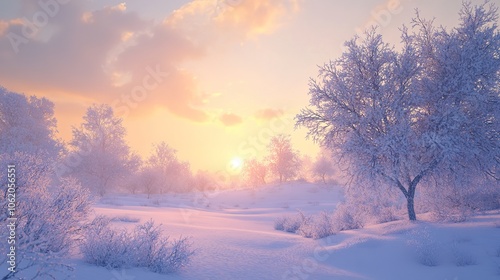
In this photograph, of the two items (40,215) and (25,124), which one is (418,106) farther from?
(25,124)

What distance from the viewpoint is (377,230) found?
11.5m

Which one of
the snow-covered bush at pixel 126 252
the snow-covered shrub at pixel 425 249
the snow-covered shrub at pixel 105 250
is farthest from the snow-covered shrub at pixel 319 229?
the snow-covered shrub at pixel 105 250

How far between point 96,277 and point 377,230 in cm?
992

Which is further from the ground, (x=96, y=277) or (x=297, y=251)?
(x=96, y=277)

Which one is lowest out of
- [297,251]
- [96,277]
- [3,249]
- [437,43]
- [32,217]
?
[297,251]

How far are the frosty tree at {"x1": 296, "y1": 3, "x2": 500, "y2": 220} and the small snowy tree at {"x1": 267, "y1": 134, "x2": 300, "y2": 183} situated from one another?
47.5m

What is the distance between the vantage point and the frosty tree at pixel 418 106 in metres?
11.2

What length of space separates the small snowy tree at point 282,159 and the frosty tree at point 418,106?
1870 inches

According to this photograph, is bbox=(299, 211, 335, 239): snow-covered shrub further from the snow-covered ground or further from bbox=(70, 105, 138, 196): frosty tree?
bbox=(70, 105, 138, 196): frosty tree

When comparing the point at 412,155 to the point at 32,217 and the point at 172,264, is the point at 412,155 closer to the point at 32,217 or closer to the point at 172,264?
the point at 172,264

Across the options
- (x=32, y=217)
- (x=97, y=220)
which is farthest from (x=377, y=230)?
(x=32, y=217)

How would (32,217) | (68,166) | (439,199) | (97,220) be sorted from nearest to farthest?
(32,217)
(97,220)
(439,199)
(68,166)

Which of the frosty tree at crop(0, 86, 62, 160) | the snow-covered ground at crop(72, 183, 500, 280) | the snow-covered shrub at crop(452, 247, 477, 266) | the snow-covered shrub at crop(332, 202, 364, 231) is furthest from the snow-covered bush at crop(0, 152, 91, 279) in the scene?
the frosty tree at crop(0, 86, 62, 160)

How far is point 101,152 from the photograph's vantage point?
36094 millimetres
